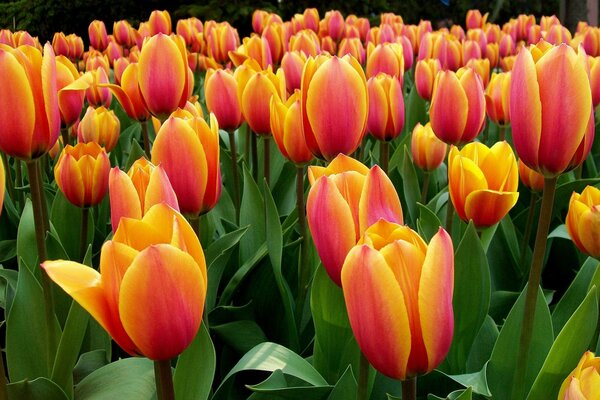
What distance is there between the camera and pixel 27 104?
1189 mm

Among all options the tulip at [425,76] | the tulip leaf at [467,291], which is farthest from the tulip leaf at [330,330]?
the tulip at [425,76]

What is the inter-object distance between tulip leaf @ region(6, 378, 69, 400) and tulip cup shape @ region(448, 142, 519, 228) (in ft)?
2.37

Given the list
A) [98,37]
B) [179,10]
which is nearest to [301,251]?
[98,37]

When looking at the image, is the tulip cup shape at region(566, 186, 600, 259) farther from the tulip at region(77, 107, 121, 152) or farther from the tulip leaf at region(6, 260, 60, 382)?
the tulip at region(77, 107, 121, 152)

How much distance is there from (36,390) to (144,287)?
491 mm

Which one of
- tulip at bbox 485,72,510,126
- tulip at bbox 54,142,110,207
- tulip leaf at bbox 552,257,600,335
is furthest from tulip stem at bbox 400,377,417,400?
tulip at bbox 485,72,510,126

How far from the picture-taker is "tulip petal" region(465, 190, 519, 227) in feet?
4.17

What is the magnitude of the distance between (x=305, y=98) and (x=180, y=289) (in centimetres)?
76

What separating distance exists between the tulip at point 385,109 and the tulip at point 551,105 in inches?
30.3

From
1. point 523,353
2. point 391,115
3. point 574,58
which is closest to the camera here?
point 574,58

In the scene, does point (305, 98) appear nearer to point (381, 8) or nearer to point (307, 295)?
point (307, 295)

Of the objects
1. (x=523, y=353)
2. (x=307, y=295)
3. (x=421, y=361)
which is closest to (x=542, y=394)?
(x=523, y=353)

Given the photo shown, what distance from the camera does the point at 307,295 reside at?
1.59m

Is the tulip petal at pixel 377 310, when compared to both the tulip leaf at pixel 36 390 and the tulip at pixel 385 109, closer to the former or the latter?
the tulip leaf at pixel 36 390
